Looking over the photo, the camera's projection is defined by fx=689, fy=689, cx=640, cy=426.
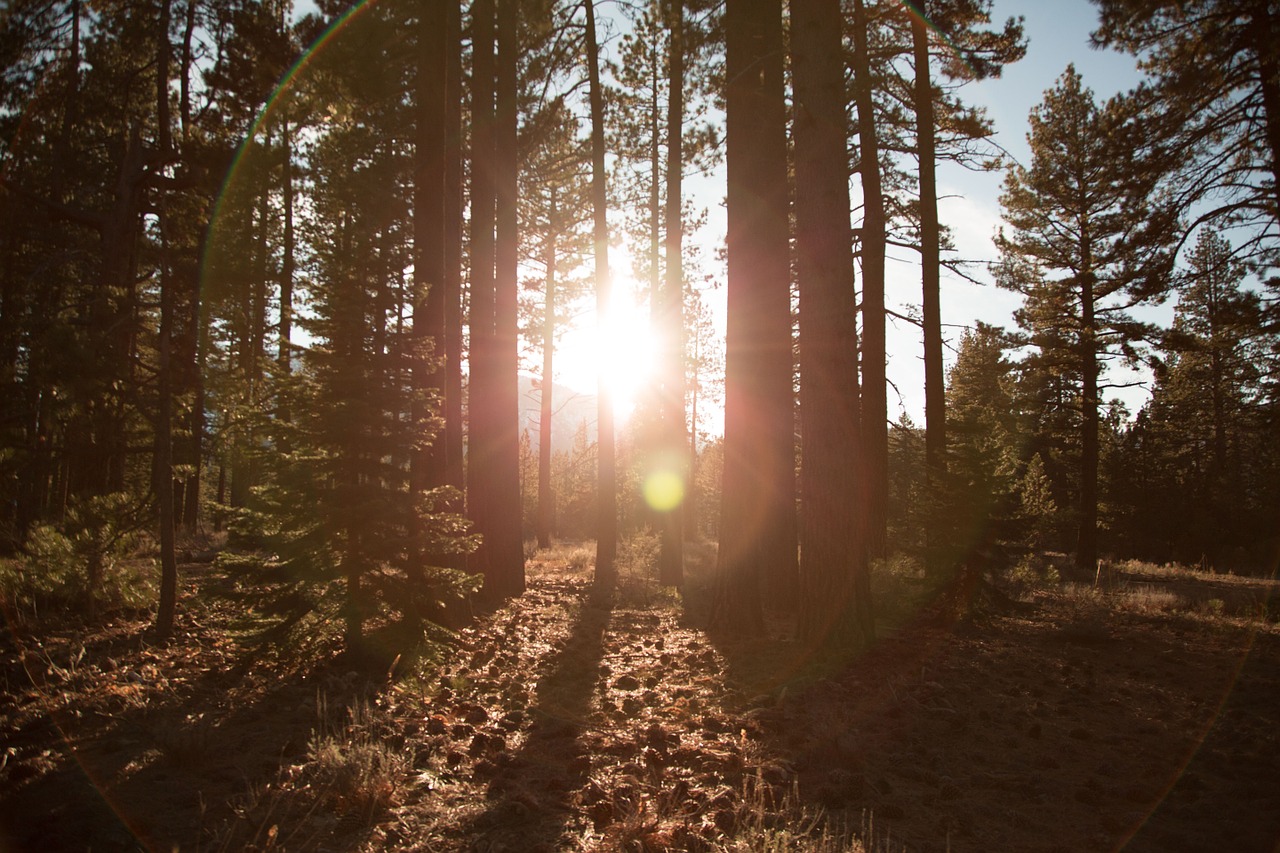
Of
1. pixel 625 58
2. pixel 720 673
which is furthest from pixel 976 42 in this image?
pixel 720 673

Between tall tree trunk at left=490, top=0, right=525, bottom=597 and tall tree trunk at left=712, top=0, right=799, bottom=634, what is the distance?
330 centimetres

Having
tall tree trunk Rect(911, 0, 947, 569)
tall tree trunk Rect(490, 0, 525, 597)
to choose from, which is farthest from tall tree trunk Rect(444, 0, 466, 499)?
tall tree trunk Rect(911, 0, 947, 569)

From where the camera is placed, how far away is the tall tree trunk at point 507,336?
10.0 metres

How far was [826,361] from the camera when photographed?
6762 millimetres

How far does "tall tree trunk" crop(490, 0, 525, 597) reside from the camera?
10.0 m

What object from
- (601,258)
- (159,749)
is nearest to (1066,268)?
(601,258)

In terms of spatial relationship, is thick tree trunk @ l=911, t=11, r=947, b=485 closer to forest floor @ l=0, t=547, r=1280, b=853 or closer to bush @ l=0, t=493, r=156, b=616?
forest floor @ l=0, t=547, r=1280, b=853

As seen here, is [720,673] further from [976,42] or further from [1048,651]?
[976,42]

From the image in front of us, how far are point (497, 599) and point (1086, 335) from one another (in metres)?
17.7

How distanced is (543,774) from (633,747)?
0.68m

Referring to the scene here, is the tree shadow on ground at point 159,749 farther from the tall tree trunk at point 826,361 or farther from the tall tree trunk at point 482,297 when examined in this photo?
the tall tree trunk at point 482,297

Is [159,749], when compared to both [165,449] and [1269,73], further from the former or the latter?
[1269,73]

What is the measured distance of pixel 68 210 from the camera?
6.98 meters

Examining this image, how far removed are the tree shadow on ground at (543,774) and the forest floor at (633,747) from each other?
0.06 ft
